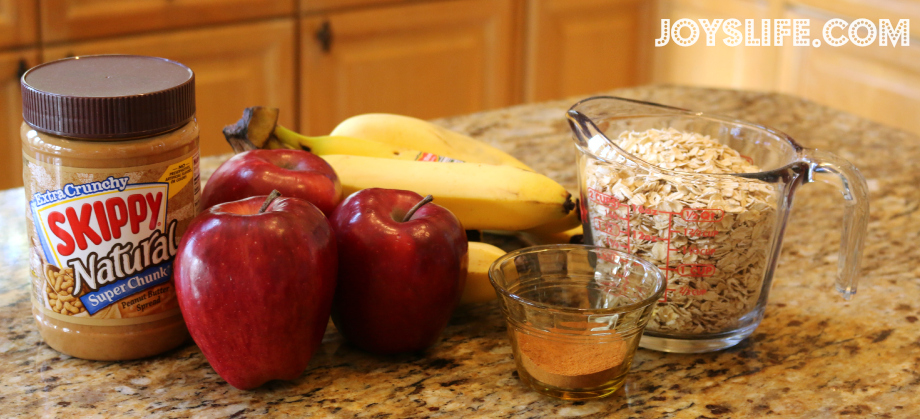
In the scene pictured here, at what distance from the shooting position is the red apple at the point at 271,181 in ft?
2.23

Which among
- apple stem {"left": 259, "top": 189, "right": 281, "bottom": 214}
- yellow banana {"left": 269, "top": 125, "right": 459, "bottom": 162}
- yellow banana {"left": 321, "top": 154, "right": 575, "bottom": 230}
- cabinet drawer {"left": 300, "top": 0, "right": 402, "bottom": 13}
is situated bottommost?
yellow banana {"left": 321, "top": 154, "right": 575, "bottom": 230}

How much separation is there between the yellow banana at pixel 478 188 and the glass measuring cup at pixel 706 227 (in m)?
0.07

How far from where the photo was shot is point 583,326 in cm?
58

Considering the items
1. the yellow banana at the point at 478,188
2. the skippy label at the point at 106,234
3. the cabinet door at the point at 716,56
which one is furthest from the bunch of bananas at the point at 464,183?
the cabinet door at the point at 716,56

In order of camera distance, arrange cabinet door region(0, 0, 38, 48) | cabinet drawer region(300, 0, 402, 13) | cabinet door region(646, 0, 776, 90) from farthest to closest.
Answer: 1. cabinet door region(646, 0, 776, 90)
2. cabinet drawer region(300, 0, 402, 13)
3. cabinet door region(0, 0, 38, 48)

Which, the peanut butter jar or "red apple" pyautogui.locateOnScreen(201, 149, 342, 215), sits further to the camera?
"red apple" pyautogui.locateOnScreen(201, 149, 342, 215)

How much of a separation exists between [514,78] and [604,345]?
77.6 inches

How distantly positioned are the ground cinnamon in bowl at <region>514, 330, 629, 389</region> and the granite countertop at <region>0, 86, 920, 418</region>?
0.02m

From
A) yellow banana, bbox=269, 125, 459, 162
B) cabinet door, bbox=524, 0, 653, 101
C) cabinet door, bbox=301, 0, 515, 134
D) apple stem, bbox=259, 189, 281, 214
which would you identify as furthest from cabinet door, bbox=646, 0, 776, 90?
apple stem, bbox=259, 189, 281, 214

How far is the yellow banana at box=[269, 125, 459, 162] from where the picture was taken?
0.84 m

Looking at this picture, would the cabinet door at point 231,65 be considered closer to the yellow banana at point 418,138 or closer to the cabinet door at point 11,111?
the cabinet door at point 11,111

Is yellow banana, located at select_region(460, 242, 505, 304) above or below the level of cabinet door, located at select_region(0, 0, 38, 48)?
below

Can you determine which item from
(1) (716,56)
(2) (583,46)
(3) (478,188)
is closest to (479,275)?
(3) (478,188)

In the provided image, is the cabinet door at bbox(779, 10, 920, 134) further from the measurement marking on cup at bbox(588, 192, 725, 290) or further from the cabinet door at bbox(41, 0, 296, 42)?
the measurement marking on cup at bbox(588, 192, 725, 290)
